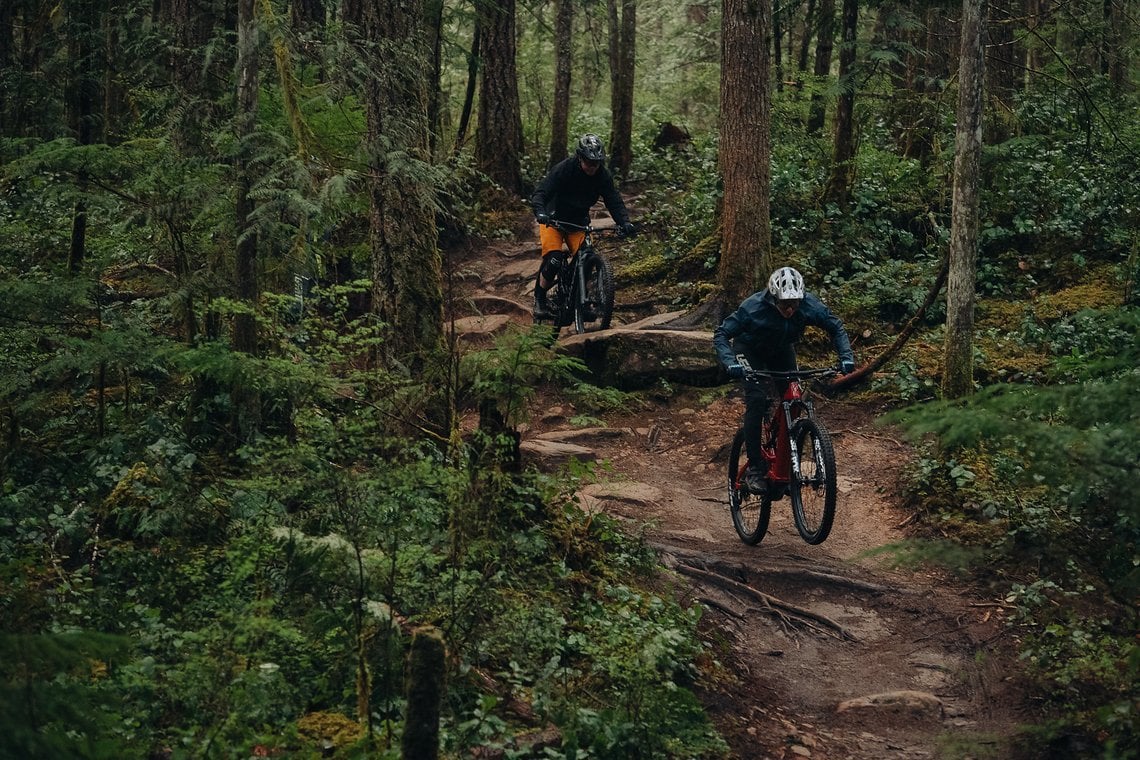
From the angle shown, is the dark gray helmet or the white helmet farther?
the dark gray helmet

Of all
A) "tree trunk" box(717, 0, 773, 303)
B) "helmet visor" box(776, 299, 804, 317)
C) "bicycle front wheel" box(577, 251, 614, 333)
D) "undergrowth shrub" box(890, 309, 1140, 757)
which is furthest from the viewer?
"tree trunk" box(717, 0, 773, 303)

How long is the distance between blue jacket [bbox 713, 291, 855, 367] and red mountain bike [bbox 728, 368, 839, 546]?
0.86ft

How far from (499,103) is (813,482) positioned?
13377mm

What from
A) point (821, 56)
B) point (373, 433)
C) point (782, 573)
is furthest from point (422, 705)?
point (821, 56)

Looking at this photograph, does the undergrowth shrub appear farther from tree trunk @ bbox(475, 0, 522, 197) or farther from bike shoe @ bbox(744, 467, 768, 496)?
tree trunk @ bbox(475, 0, 522, 197)

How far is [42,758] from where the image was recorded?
308 cm

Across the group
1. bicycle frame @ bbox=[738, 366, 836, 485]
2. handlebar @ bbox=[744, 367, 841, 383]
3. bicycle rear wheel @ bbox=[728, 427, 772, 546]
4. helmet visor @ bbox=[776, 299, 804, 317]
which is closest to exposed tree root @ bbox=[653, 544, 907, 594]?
bicycle rear wheel @ bbox=[728, 427, 772, 546]

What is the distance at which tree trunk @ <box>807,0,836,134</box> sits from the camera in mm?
17727

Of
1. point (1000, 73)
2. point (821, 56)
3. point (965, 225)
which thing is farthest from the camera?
point (821, 56)

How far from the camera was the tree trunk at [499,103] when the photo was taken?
19.2 metres

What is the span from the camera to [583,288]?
12422 millimetres

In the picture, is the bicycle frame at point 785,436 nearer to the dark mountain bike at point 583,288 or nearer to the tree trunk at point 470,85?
the dark mountain bike at point 583,288

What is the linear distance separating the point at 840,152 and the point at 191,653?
1350cm

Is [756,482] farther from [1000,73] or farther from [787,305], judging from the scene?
[1000,73]
